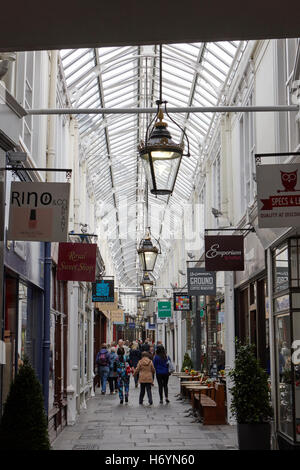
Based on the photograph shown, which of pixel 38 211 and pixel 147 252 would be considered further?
pixel 147 252

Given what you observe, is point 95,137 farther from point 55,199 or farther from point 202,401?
point 55,199

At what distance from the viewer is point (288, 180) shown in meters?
7.89

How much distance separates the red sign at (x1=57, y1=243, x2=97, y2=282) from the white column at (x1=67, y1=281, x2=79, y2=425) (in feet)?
11.2

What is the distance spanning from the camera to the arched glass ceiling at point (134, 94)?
15945 millimetres

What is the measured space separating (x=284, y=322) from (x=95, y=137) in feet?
40.8

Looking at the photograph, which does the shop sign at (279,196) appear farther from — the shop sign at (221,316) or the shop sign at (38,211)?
the shop sign at (221,316)

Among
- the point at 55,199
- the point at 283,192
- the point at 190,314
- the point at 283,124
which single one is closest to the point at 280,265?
the point at 283,124

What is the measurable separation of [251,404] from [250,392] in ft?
0.69

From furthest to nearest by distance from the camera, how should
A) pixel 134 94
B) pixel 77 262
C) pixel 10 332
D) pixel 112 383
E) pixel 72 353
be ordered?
1. pixel 112 383
2. pixel 134 94
3. pixel 72 353
4. pixel 77 262
5. pixel 10 332

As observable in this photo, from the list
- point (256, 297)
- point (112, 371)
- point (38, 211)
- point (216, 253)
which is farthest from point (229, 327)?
point (38, 211)

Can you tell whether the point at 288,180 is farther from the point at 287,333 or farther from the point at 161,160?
the point at 287,333

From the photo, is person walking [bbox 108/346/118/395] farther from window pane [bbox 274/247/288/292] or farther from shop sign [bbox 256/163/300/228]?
shop sign [bbox 256/163/300/228]

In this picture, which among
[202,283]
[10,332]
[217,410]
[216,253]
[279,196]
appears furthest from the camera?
[202,283]

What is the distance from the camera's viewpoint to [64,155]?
15.6m
